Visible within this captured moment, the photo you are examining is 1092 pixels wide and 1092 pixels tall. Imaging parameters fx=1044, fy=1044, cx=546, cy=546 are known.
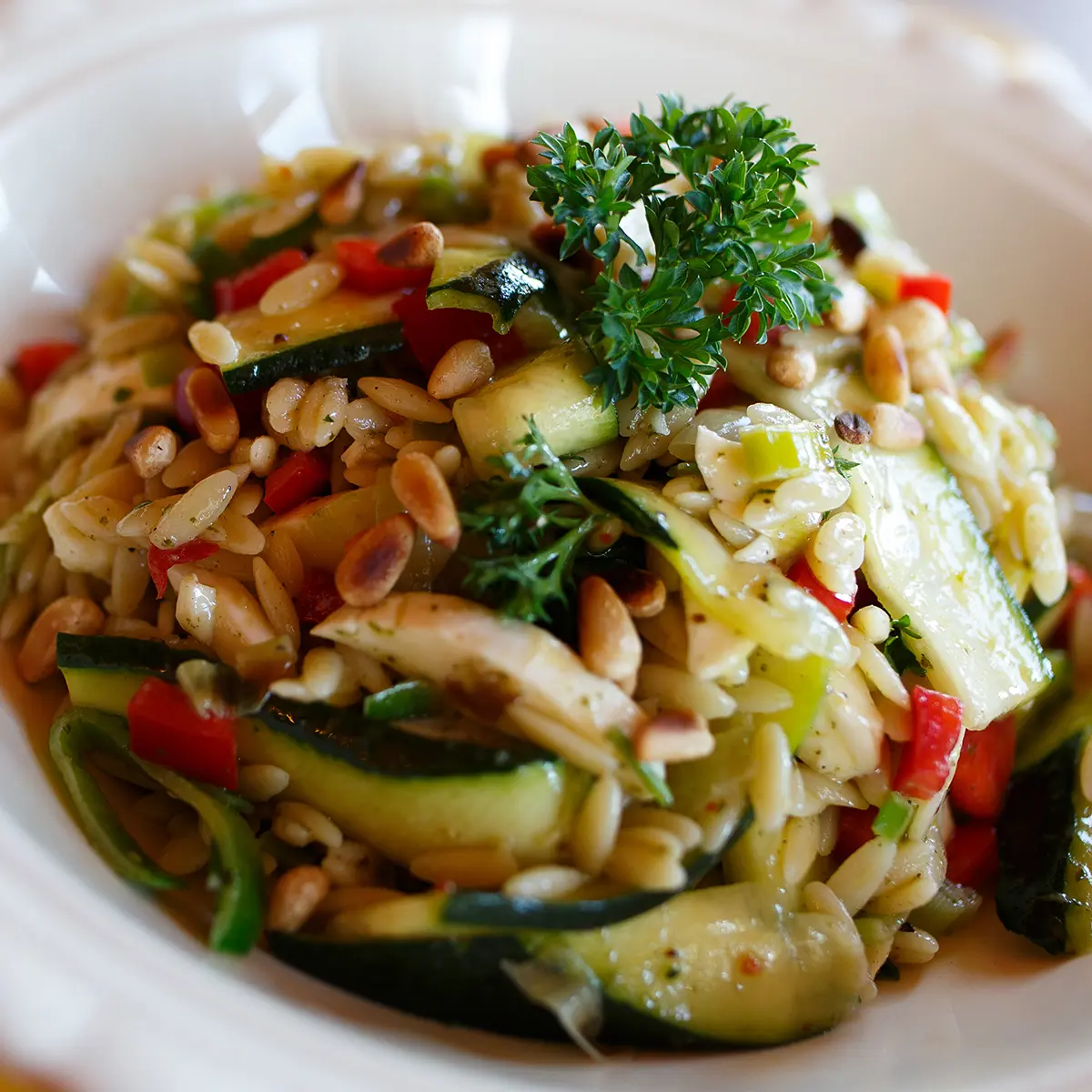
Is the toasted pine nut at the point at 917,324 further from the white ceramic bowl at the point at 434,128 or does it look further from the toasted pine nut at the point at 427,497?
the toasted pine nut at the point at 427,497

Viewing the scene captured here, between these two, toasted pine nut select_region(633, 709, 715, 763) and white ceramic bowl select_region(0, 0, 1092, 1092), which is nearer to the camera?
white ceramic bowl select_region(0, 0, 1092, 1092)

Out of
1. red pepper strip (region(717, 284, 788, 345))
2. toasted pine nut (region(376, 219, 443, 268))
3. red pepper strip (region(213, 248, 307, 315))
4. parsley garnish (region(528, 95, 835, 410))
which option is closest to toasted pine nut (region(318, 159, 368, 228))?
red pepper strip (region(213, 248, 307, 315))

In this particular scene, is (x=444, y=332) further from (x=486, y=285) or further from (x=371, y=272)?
(x=371, y=272)

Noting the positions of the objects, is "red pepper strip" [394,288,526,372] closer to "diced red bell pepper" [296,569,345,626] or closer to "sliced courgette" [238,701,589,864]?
"diced red bell pepper" [296,569,345,626]

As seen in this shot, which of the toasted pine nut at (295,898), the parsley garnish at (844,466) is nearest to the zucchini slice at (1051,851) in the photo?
the parsley garnish at (844,466)

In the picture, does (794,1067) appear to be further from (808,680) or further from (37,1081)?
(37,1081)

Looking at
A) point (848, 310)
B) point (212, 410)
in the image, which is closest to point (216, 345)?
point (212, 410)

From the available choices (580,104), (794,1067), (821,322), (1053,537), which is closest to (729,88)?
(580,104)

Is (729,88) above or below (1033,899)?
above
